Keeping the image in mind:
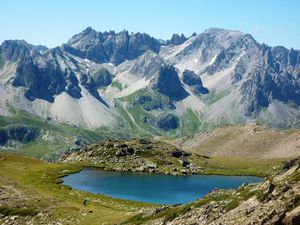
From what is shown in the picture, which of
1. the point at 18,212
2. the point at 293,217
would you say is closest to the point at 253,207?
the point at 293,217

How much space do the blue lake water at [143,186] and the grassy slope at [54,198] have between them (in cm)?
993

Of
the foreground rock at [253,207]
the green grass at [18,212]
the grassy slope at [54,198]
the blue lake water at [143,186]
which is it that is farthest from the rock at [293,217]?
the blue lake water at [143,186]

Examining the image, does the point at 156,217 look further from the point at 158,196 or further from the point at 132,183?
the point at 132,183

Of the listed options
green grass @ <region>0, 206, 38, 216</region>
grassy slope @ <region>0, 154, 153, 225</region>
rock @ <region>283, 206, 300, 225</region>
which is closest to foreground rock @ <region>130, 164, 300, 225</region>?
rock @ <region>283, 206, 300, 225</region>

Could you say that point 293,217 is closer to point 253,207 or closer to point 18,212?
point 253,207

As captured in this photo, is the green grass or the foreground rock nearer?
the foreground rock

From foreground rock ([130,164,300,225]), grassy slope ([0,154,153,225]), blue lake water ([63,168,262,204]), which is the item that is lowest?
blue lake water ([63,168,262,204])

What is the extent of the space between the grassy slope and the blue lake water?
32.6 ft

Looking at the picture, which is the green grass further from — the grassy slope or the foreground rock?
the foreground rock

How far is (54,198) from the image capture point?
105 m

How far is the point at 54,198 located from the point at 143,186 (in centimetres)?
7102

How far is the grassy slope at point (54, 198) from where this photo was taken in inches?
3474

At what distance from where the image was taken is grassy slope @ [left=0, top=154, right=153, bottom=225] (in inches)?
3474

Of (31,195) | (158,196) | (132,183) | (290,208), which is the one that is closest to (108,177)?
(132,183)
